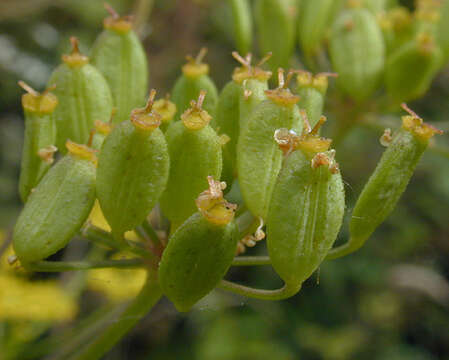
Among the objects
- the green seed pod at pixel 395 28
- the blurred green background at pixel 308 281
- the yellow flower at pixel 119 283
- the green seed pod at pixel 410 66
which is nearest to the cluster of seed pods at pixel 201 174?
the green seed pod at pixel 410 66

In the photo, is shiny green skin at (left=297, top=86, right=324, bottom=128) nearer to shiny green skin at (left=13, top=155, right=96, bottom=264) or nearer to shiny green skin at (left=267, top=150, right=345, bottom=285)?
shiny green skin at (left=267, top=150, right=345, bottom=285)

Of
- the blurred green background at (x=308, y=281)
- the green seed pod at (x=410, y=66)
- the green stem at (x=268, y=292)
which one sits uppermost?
the green seed pod at (x=410, y=66)

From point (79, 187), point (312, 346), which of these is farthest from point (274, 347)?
point (79, 187)

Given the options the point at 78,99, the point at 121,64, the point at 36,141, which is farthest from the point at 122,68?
the point at 36,141

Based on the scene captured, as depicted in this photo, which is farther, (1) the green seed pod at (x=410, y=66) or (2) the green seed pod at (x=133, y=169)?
(1) the green seed pod at (x=410, y=66)

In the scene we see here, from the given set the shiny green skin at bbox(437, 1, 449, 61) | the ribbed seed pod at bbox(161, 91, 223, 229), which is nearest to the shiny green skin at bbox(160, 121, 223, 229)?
the ribbed seed pod at bbox(161, 91, 223, 229)

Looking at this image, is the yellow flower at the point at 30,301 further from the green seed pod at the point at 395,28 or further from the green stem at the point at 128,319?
the green seed pod at the point at 395,28

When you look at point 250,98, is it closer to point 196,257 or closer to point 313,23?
point 196,257
